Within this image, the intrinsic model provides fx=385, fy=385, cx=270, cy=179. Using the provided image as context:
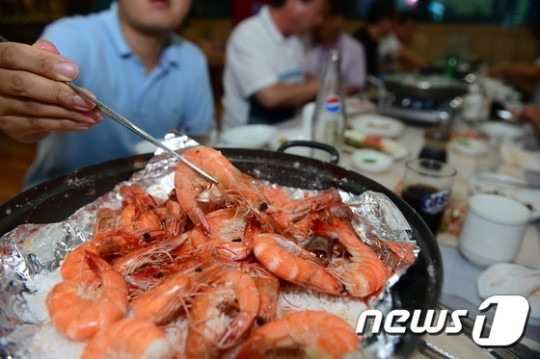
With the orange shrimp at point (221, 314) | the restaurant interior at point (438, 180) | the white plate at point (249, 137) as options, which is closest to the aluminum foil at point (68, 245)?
the restaurant interior at point (438, 180)

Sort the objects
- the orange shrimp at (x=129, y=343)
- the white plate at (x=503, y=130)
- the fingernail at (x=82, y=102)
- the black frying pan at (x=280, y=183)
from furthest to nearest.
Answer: the white plate at (x=503, y=130) < the fingernail at (x=82, y=102) < the black frying pan at (x=280, y=183) < the orange shrimp at (x=129, y=343)

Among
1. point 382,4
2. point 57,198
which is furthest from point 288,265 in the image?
point 382,4

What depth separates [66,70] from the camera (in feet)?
3.10

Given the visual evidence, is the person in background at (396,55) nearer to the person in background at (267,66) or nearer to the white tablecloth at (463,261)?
the person in background at (267,66)

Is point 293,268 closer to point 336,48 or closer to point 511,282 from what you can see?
point 511,282

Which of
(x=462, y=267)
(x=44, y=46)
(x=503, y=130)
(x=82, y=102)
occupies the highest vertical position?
(x=44, y=46)

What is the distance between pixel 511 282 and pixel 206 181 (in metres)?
0.90

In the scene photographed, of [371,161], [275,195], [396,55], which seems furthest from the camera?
[396,55]

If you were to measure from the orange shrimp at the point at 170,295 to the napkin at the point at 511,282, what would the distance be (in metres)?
0.80

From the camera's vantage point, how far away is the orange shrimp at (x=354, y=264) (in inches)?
34.4

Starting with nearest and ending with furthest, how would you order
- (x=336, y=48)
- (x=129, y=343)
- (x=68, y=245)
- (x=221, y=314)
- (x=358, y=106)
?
1. (x=129, y=343)
2. (x=221, y=314)
3. (x=68, y=245)
4. (x=358, y=106)
5. (x=336, y=48)

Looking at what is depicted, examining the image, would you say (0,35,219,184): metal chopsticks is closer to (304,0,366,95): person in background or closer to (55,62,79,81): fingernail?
(55,62,79,81): fingernail

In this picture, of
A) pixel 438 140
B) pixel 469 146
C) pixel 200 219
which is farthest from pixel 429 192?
pixel 469 146

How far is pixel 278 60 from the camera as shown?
10.7 feet
